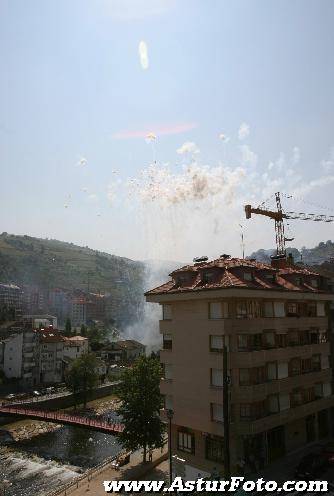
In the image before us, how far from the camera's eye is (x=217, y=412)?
35.9 meters

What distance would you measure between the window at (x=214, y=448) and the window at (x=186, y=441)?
63.7 inches

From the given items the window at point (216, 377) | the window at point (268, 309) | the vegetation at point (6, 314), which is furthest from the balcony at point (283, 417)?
the vegetation at point (6, 314)

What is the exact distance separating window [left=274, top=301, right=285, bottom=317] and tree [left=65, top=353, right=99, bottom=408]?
60.0 m

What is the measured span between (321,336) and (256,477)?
58.0ft

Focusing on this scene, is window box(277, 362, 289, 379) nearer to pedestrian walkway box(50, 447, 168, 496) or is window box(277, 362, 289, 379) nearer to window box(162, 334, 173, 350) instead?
window box(162, 334, 173, 350)

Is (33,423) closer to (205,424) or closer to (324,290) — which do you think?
(205,424)

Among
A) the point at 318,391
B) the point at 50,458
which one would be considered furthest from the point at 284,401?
the point at 50,458

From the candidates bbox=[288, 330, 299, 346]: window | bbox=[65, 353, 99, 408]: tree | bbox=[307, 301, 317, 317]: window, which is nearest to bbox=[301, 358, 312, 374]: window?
bbox=[288, 330, 299, 346]: window

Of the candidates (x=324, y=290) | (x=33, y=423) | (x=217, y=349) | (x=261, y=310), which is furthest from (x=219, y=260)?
(x=33, y=423)

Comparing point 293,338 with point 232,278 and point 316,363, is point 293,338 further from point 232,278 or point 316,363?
point 232,278

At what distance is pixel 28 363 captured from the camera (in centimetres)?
10394

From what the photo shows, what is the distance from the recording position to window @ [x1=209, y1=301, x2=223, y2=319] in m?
36.9

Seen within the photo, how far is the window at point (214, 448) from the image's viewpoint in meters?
36.0

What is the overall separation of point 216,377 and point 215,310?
5.58 metres
